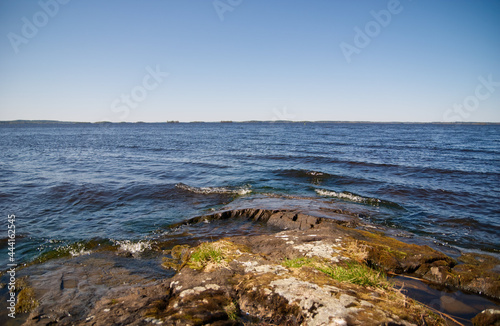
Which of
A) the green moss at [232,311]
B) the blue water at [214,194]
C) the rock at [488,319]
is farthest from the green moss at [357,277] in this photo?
the blue water at [214,194]

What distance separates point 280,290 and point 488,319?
3.19 meters

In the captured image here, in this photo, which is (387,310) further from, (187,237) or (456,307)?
(187,237)

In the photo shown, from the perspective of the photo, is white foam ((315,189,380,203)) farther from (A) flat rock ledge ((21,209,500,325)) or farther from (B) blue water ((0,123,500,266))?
(A) flat rock ledge ((21,209,500,325))

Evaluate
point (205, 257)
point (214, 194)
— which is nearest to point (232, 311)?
point (205, 257)

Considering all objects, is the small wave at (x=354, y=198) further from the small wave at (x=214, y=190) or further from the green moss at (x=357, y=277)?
the green moss at (x=357, y=277)

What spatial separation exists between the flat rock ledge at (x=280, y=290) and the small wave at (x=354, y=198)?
5864 mm

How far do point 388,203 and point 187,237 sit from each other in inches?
410

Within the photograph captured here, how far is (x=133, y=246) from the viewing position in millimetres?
7773

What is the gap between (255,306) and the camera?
4.04 meters

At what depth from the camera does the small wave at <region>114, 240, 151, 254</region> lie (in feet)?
24.8

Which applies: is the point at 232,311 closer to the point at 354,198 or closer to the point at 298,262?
the point at 298,262

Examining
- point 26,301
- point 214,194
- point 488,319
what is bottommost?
point 214,194

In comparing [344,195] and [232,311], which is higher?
[232,311]

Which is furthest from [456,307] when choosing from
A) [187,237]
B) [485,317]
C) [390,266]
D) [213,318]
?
[187,237]
